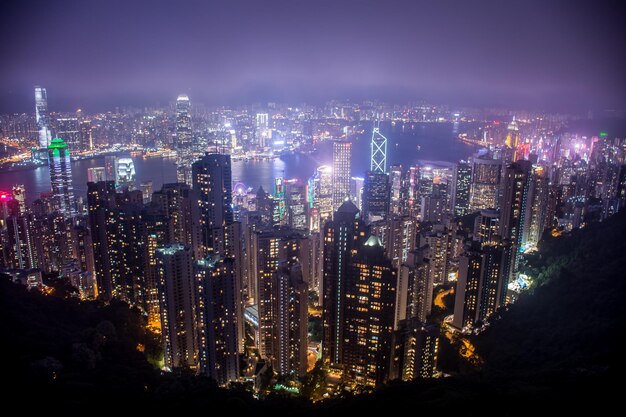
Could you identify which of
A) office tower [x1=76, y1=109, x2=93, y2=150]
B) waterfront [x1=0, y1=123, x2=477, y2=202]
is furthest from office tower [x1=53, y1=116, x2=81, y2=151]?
waterfront [x1=0, y1=123, x2=477, y2=202]

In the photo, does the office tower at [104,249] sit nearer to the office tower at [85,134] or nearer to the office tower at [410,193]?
the office tower at [410,193]

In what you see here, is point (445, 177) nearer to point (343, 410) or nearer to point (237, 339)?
point (237, 339)

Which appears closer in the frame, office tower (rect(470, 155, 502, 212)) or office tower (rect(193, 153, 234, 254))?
office tower (rect(193, 153, 234, 254))

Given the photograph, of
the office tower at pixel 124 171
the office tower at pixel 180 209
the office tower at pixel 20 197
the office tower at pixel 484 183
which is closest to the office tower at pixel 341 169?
the office tower at pixel 484 183

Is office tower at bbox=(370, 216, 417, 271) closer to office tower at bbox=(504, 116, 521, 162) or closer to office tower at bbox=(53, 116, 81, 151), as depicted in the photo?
office tower at bbox=(504, 116, 521, 162)

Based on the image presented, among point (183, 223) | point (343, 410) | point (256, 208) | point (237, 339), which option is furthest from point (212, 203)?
point (343, 410)
